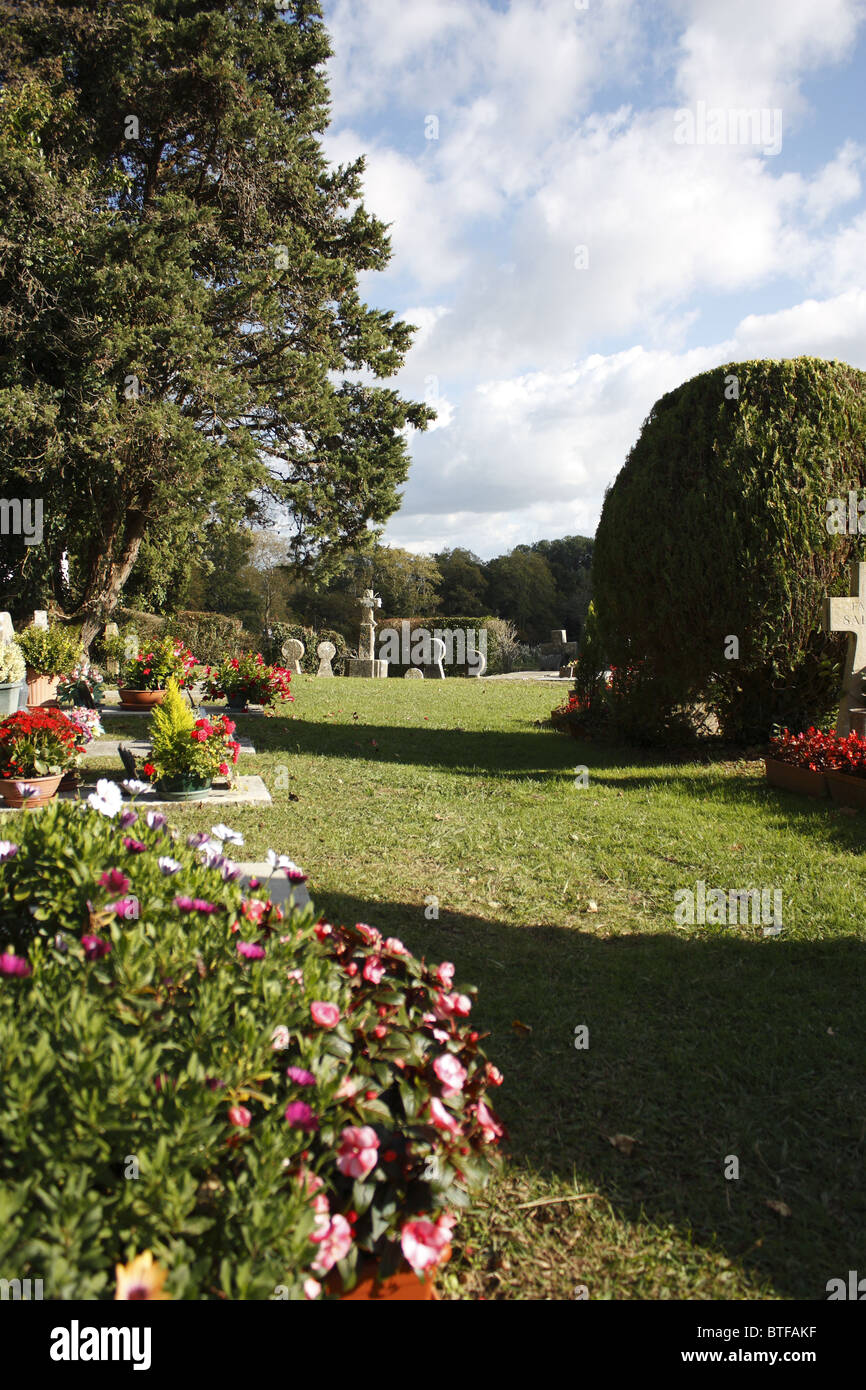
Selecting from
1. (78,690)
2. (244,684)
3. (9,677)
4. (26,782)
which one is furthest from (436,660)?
(26,782)

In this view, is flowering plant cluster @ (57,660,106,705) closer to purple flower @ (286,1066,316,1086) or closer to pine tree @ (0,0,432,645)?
pine tree @ (0,0,432,645)

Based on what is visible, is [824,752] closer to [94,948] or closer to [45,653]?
[94,948]

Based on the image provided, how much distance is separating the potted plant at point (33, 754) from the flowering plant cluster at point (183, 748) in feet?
2.32

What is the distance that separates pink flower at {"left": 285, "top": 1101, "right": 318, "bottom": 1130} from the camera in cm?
163

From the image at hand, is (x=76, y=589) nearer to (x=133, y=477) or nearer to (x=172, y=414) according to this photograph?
(x=133, y=477)

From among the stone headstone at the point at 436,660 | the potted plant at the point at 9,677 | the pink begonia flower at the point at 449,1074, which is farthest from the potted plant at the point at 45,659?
the stone headstone at the point at 436,660

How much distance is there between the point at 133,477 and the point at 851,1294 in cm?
1555

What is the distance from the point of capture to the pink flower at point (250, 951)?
199 cm

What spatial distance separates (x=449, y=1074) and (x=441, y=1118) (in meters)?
0.14

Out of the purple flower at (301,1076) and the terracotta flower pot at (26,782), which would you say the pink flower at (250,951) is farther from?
the terracotta flower pot at (26,782)

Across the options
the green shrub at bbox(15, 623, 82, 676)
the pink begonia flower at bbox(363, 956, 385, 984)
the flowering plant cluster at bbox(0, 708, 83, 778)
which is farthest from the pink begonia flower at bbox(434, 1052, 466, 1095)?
the green shrub at bbox(15, 623, 82, 676)

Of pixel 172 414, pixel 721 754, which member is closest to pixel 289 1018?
pixel 721 754

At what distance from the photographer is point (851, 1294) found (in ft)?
6.79

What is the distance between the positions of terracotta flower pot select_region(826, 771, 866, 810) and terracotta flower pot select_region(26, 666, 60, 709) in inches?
426
